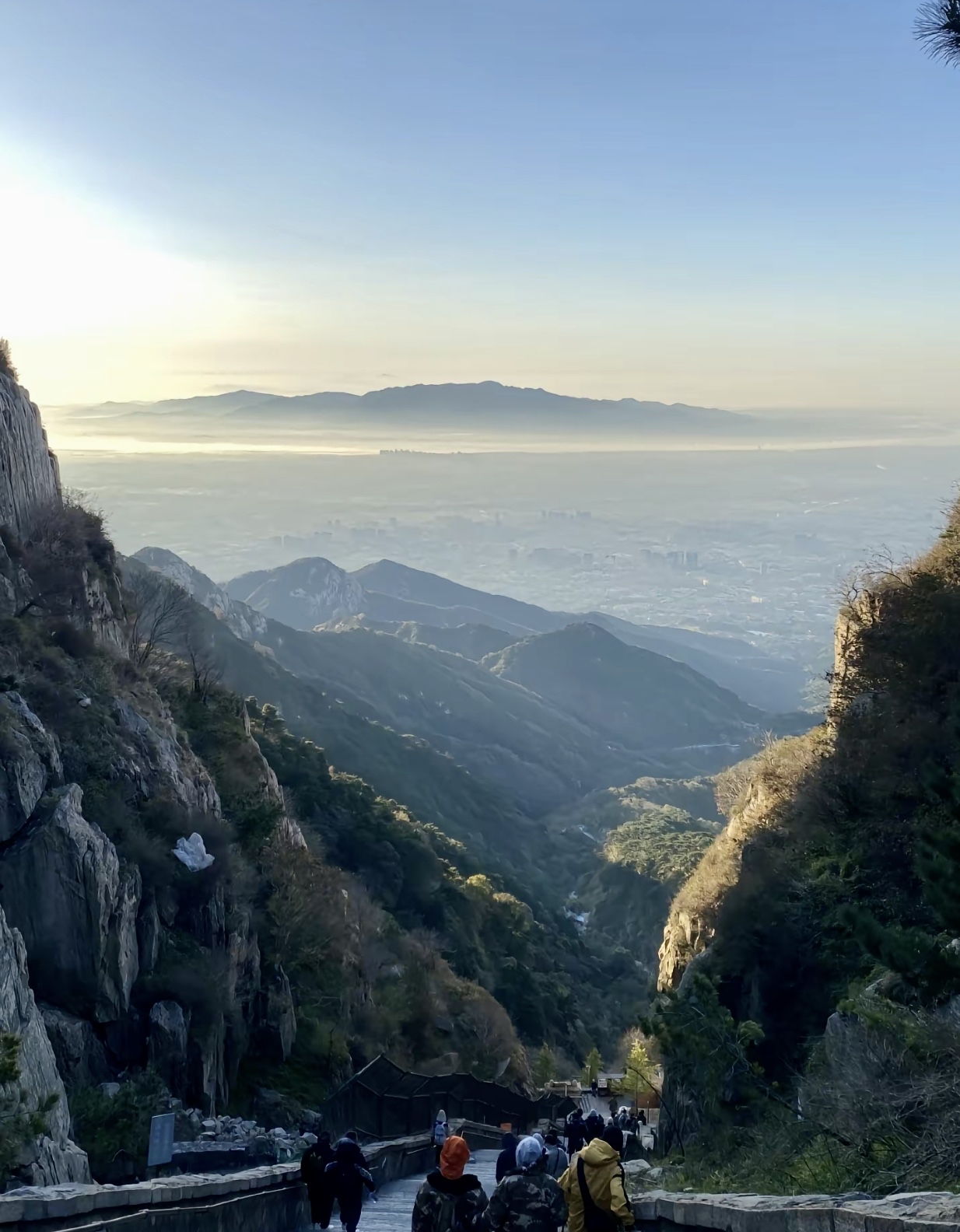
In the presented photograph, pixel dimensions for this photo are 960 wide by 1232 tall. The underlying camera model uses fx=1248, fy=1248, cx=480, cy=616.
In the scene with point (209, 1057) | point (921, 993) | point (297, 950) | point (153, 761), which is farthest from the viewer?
point (297, 950)

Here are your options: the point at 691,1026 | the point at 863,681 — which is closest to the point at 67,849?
the point at 691,1026

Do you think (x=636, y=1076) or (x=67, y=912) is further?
(x=636, y=1076)

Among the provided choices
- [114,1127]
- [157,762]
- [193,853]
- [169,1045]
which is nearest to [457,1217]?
[114,1127]

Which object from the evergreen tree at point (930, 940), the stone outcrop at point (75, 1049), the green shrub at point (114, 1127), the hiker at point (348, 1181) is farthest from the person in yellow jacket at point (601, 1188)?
the stone outcrop at point (75, 1049)

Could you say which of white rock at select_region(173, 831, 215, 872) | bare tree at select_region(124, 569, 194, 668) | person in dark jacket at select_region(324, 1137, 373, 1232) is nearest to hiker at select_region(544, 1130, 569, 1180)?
person in dark jacket at select_region(324, 1137, 373, 1232)

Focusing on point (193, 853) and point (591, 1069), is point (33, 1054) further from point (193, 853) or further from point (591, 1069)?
point (591, 1069)

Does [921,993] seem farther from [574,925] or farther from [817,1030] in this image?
[574,925]

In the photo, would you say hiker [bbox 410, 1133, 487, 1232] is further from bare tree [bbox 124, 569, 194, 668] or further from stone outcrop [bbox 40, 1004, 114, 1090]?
bare tree [bbox 124, 569, 194, 668]
